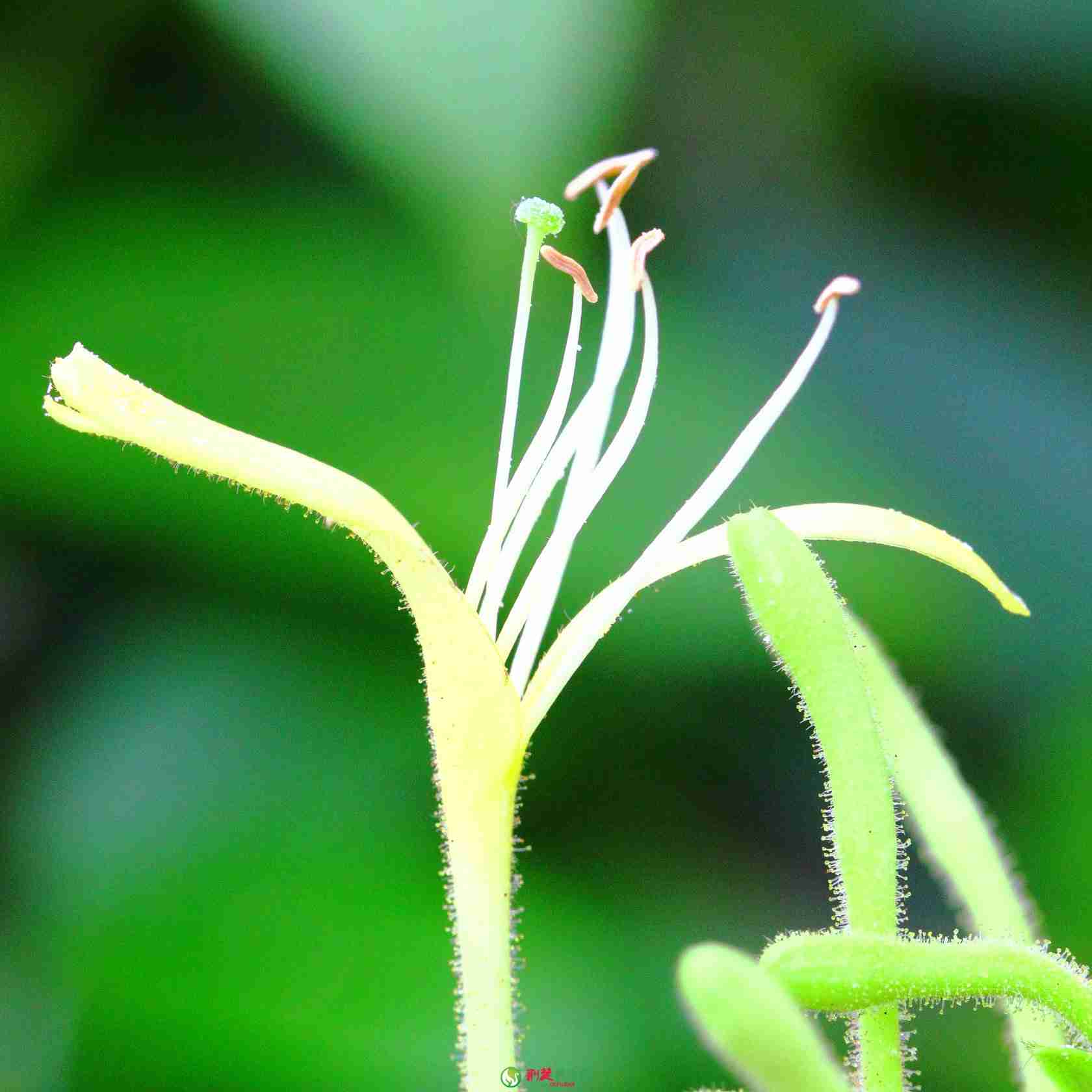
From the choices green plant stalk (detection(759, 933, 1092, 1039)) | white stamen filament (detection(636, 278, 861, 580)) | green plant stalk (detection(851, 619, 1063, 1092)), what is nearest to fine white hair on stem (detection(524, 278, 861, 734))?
white stamen filament (detection(636, 278, 861, 580))

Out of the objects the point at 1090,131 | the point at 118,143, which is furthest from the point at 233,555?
the point at 1090,131

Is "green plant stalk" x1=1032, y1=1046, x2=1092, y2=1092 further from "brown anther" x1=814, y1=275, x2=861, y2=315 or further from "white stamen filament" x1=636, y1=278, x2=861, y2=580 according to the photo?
"brown anther" x1=814, y1=275, x2=861, y2=315

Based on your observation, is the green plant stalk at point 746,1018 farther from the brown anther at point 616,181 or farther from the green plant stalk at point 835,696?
the brown anther at point 616,181

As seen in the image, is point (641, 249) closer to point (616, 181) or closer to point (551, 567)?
point (616, 181)

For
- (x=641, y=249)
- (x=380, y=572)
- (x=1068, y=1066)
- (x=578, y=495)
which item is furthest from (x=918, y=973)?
(x=380, y=572)

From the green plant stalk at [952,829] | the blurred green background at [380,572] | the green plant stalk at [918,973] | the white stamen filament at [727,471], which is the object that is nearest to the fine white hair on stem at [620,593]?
the white stamen filament at [727,471]

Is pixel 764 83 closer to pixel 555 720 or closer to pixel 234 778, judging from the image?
pixel 555 720
